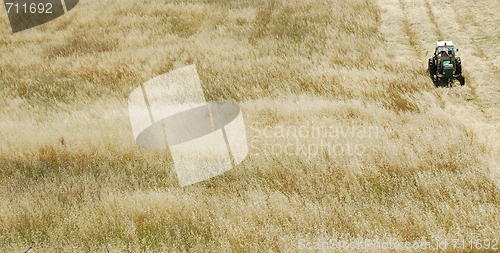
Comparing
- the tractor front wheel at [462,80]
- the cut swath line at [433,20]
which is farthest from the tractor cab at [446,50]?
the cut swath line at [433,20]

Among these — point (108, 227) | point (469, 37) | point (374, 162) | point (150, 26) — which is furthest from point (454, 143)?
point (150, 26)

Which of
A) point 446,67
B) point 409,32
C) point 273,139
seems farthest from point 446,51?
point 273,139

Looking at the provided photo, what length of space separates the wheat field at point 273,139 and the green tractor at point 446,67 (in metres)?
0.25

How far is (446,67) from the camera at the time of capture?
9.60m

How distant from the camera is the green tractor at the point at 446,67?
9.70 metres

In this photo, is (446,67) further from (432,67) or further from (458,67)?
(458,67)

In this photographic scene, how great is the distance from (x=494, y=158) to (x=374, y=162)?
5.33ft

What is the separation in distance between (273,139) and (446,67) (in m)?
4.90

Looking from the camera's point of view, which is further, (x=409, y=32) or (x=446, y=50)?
(x=409, y=32)

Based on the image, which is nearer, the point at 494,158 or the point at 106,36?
the point at 494,158

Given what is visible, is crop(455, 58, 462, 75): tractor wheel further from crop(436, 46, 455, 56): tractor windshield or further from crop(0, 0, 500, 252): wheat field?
crop(0, 0, 500, 252): wheat field

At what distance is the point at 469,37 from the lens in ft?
42.5

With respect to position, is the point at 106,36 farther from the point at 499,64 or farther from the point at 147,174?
the point at 499,64

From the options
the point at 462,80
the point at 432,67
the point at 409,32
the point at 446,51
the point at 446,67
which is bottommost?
the point at 462,80
